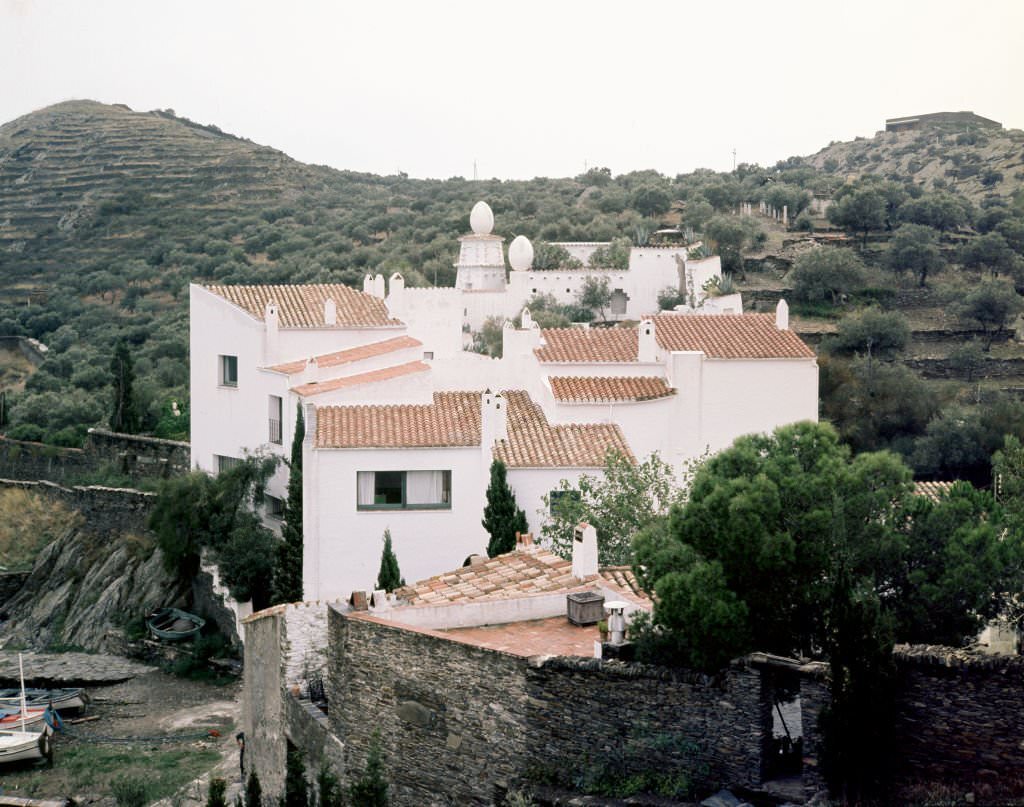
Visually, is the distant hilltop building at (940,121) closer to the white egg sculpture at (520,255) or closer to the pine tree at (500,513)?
the white egg sculpture at (520,255)

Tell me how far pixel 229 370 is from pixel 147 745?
29.8 feet

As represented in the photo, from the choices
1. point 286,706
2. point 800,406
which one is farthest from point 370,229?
point 286,706

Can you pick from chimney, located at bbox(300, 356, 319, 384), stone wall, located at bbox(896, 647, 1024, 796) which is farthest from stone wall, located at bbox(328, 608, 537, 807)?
chimney, located at bbox(300, 356, 319, 384)

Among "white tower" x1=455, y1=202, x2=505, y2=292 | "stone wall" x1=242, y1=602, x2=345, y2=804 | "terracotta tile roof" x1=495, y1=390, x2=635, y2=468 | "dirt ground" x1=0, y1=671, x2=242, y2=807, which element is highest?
"white tower" x1=455, y1=202, x2=505, y2=292

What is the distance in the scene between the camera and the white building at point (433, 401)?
2347 cm

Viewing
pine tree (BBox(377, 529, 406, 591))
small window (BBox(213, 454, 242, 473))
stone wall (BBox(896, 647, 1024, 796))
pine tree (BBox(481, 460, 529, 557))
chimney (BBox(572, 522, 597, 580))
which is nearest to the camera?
stone wall (BBox(896, 647, 1024, 796))

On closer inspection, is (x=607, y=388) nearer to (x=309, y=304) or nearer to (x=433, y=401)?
(x=433, y=401)

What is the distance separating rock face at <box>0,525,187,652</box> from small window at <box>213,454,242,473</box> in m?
2.86

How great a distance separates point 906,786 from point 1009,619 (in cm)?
274

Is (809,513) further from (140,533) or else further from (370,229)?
(370,229)

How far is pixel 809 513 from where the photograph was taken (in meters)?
12.8

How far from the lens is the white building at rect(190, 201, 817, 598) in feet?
77.0

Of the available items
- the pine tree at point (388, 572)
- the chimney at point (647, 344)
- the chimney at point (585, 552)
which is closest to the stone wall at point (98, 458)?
the pine tree at point (388, 572)

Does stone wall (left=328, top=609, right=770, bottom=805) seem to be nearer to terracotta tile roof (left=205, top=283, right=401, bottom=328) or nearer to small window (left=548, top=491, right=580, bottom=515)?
small window (left=548, top=491, right=580, bottom=515)
